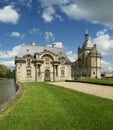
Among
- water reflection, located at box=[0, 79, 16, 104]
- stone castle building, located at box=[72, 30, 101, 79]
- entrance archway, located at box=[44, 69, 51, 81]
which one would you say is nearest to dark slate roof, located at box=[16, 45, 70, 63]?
entrance archway, located at box=[44, 69, 51, 81]

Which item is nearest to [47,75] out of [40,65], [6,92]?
[40,65]

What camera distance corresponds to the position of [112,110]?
10188 mm

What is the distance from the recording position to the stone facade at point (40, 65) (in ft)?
180

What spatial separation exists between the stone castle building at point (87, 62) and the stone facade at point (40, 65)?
58.7 ft

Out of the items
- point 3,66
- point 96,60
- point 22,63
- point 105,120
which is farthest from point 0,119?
point 3,66

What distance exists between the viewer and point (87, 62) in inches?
3366

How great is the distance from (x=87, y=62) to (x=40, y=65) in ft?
112

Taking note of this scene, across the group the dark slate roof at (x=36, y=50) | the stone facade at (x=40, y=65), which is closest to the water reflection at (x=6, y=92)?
the stone facade at (x=40, y=65)

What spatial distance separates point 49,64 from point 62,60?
13.3 ft

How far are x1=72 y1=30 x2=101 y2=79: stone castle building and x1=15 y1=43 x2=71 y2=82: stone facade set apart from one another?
1789cm

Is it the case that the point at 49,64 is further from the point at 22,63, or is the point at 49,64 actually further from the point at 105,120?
the point at 105,120

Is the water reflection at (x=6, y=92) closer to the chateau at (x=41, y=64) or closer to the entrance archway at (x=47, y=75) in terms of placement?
the chateau at (x=41, y=64)

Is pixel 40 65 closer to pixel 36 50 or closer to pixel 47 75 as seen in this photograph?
pixel 47 75

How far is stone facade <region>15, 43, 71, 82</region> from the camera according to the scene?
55.0 m
